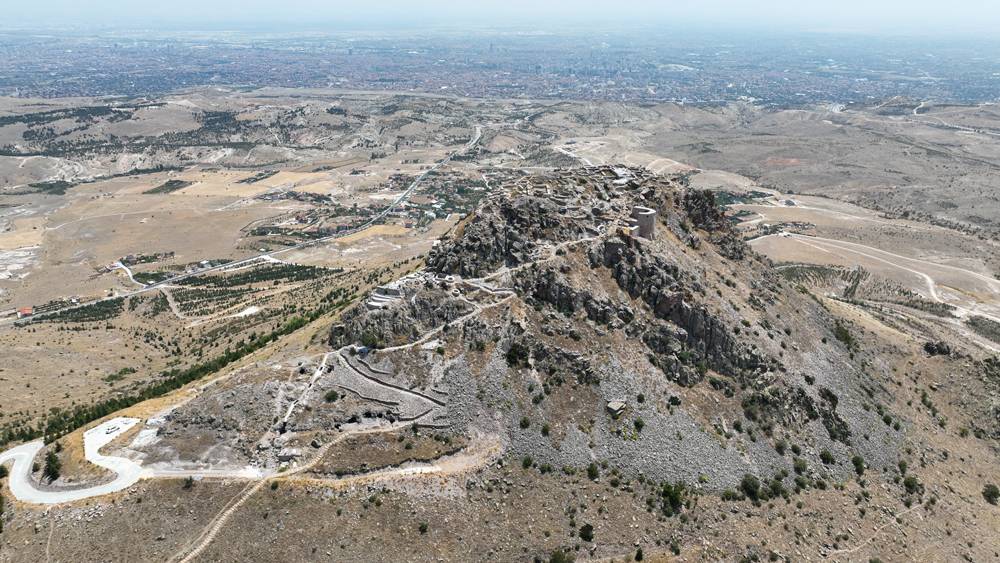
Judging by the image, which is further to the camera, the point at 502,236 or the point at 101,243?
the point at 101,243

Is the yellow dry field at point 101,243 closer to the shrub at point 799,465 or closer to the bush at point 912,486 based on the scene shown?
the shrub at point 799,465

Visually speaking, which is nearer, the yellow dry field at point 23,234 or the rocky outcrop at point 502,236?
the rocky outcrop at point 502,236

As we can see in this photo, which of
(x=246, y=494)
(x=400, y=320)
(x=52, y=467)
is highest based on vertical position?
(x=400, y=320)

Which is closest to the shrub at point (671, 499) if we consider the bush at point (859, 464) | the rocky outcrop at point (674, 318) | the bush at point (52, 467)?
the rocky outcrop at point (674, 318)

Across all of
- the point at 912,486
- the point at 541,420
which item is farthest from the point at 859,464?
the point at 541,420

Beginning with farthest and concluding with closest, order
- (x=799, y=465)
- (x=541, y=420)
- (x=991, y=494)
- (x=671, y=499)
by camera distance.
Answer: (x=991, y=494)
(x=799, y=465)
(x=541, y=420)
(x=671, y=499)

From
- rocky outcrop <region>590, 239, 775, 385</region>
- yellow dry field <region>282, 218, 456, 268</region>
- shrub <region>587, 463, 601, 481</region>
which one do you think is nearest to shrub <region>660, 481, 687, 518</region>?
shrub <region>587, 463, 601, 481</region>

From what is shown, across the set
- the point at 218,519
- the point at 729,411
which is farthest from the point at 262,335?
the point at 729,411

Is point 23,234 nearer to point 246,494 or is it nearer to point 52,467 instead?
point 52,467

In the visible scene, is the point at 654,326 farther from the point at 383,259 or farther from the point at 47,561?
the point at 383,259
